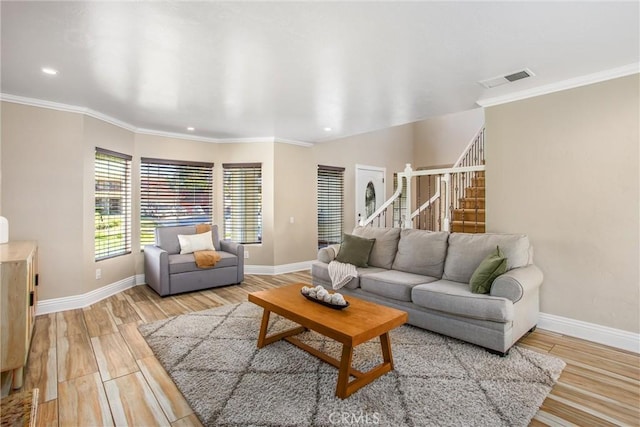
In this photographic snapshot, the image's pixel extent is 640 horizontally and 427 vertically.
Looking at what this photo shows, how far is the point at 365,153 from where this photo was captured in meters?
7.21

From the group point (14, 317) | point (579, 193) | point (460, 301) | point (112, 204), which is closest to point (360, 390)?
point (460, 301)

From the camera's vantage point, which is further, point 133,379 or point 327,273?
point 327,273

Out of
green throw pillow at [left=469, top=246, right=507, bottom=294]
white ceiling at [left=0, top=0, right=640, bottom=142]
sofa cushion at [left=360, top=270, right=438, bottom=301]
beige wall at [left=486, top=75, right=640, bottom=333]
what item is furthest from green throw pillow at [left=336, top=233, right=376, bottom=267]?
white ceiling at [left=0, top=0, right=640, bottom=142]

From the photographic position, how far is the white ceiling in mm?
1976

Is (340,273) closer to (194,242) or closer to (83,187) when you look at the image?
(194,242)

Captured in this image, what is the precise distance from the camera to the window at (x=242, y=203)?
5.82m

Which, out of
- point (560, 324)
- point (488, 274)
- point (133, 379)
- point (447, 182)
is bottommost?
point (133, 379)

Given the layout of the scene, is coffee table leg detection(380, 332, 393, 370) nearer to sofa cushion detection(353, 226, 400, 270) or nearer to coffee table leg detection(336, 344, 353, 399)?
coffee table leg detection(336, 344, 353, 399)

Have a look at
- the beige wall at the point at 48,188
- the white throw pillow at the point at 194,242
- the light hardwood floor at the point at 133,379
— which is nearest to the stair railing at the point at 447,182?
the light hardwood floor at the point at 133,379

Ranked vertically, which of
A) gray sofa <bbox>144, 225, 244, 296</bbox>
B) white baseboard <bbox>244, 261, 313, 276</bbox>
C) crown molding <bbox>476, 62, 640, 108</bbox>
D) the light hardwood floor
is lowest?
the light hardwood floor

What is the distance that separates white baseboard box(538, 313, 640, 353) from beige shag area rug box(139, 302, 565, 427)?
73 centimetres

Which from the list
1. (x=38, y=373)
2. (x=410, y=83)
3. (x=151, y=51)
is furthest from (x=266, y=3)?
Result: (x=38, y=373)

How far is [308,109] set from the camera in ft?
13.1

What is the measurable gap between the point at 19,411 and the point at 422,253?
11.3 ft
